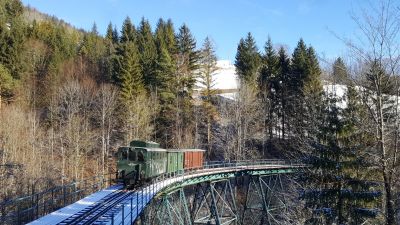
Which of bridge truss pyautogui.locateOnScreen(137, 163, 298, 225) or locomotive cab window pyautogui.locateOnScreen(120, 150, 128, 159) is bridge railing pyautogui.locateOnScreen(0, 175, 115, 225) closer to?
locomotive cab window pyautogui.locateOnScreen(120, 150, 128, 159)

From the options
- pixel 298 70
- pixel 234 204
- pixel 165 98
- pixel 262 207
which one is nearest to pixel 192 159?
pixel 234 204

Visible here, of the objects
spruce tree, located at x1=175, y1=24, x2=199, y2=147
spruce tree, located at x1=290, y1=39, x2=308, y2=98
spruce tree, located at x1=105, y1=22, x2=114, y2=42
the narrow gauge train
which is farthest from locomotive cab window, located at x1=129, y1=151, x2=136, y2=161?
spruce tree, located at x1=105, y1=22, x2=114, y2=42

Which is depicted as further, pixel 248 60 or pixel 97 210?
pixel 248 60

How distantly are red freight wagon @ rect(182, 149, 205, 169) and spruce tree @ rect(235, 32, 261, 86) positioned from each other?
63.8 ft

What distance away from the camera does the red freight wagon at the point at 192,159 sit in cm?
3228

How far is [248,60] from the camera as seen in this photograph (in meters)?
55.9

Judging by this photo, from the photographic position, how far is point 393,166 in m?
10.2

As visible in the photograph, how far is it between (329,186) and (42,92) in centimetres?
4147

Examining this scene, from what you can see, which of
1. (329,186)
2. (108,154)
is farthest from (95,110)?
(329,186)

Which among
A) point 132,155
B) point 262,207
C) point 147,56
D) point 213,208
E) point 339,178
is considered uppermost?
point 147,56

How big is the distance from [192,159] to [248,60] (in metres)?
26.1

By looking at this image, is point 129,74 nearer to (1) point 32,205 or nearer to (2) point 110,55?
(2) point 110,55

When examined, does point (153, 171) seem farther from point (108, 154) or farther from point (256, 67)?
point (256, 67)

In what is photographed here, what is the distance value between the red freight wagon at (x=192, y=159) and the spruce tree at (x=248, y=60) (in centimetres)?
1945
